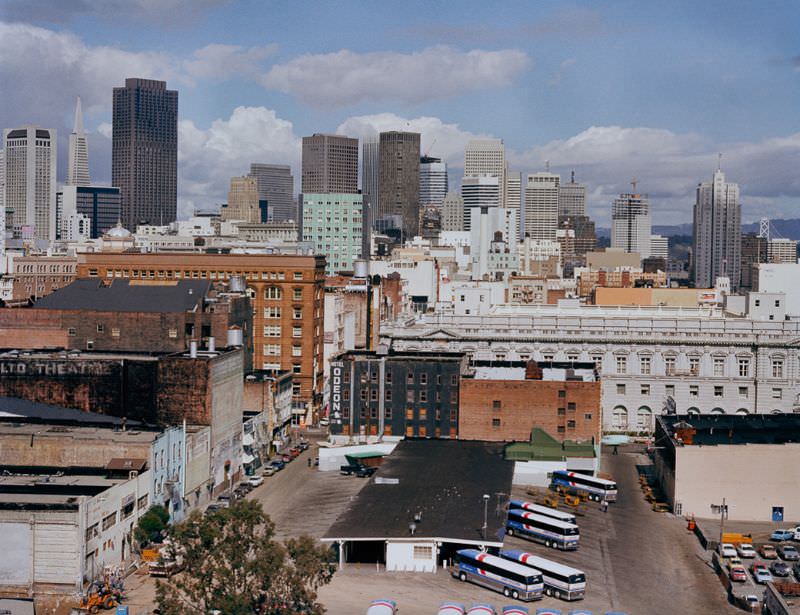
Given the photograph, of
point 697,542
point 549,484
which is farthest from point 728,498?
point 549,484

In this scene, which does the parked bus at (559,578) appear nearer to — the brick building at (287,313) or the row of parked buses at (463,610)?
the row of parked buses at (463,610)

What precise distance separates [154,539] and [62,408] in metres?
18.1

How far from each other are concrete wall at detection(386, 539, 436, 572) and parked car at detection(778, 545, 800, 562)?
23.5 m

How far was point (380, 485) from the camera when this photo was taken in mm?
86000

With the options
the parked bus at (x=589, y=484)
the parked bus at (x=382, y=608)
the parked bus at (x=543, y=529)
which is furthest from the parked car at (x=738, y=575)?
the parked bus at (x=382, y=608)

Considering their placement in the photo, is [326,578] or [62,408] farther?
[62,408]

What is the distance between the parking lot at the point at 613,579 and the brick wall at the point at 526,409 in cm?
1581

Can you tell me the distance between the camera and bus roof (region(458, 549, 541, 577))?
68812 mm

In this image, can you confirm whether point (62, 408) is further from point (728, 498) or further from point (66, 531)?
point (728, 498)

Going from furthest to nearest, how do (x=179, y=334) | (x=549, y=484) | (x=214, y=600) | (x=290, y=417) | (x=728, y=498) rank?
(x=290, y=417), (x=179, y=334), (x=549, y=484), (x=728, y=498), (x=214, y=600)

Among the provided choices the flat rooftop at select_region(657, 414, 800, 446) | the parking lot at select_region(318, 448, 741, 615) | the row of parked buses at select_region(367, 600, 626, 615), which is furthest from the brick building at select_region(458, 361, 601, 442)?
the row of parked buses at select_region(367, 600, 626, 615)

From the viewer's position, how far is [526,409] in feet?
344

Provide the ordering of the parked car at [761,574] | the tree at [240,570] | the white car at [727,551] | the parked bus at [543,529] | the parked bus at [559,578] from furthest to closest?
the parked bus at [543,529], the white car at [727,551], the parked car at [761,574], the parked bus at [559,578], the tree at [240,570]

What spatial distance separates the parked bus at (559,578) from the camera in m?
68.6
